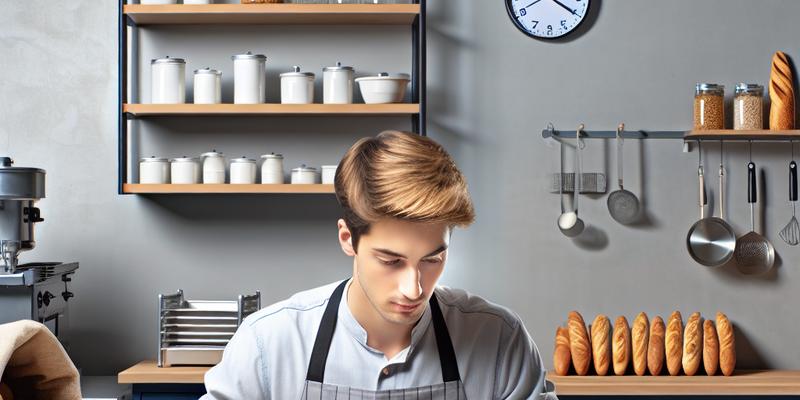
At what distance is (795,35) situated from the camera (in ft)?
10.7

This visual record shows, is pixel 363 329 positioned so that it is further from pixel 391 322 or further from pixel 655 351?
pixel 655 351

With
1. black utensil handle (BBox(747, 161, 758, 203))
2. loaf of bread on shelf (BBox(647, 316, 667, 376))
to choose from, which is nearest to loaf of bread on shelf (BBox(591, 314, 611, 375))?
loaf of bread on shelf (BBox(647, 316, 667, 376))

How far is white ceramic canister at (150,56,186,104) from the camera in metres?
3.05

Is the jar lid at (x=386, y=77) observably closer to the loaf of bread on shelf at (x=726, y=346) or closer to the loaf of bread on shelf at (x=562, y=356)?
the loaf of bread on shelf at (x=562, y=356)

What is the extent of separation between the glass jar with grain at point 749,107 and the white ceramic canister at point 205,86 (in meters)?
1.75

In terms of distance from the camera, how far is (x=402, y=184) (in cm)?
132

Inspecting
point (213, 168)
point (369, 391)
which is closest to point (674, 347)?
point (213, 168)

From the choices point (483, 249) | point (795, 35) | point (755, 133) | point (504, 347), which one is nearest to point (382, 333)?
point (504, 347)

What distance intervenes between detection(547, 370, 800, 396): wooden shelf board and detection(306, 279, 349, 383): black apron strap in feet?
5.13

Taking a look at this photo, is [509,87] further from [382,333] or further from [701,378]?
[382,333]

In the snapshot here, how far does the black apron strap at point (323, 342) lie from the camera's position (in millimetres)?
1459

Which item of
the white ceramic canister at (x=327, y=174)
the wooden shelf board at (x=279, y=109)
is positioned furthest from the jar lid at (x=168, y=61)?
the white ceramic canister at (x=327, y=174)

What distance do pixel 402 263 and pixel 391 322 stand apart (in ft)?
0.42

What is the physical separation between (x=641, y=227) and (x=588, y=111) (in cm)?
45
